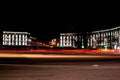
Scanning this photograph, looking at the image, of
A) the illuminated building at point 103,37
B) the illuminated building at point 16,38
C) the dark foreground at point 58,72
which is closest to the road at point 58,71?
the dark foreground at point 58,72

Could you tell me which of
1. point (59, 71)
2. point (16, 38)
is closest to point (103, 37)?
point (16, 38)

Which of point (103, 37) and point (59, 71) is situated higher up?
point (103, 37)

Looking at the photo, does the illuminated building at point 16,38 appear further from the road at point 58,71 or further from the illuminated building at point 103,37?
A: the road at point 58,71

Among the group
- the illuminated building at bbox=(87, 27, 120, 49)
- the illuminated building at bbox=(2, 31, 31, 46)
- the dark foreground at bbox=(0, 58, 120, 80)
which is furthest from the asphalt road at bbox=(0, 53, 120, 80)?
the illuminated building at bbox=(2, 31, 31, 46)

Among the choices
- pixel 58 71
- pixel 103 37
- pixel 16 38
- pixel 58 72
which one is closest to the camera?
pixel 58 72

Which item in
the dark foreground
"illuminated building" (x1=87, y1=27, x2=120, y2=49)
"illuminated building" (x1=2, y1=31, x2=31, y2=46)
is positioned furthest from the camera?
"illuminated building" (x1=2, y1=31, x2=31, y2=46)

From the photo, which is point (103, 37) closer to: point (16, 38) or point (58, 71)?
point (16, 38)

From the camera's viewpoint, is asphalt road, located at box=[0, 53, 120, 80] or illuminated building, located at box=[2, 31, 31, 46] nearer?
asphalt road, located at box=[0, 53, 120, 80]

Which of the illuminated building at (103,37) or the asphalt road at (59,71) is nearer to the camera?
the asphalt road at (59,71)

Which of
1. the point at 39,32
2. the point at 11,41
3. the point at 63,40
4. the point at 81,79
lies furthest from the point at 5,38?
the point at 81,79

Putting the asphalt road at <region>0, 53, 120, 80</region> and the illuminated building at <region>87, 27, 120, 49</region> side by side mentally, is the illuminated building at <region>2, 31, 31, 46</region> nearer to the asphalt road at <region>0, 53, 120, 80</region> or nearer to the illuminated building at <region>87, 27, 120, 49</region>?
the illuminated building at <region>87, 27, 120, 49</region>

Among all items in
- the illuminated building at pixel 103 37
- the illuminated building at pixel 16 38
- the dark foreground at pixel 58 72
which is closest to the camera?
the dark foreground at pixel 58 72

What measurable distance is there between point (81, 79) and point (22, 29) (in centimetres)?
16616

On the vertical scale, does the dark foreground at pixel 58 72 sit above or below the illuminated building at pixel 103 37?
below
